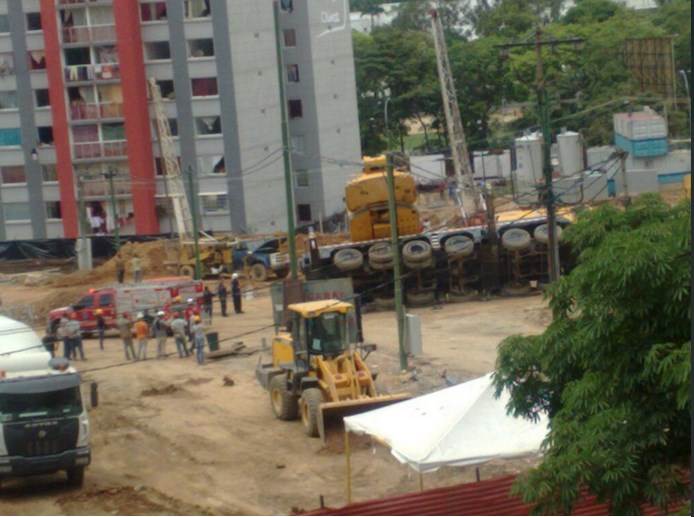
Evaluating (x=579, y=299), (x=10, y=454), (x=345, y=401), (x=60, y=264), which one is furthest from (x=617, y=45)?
(x=579, y=299)

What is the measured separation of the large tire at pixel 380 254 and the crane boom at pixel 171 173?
15951 mm

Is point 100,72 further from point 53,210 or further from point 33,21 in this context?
point 53,210

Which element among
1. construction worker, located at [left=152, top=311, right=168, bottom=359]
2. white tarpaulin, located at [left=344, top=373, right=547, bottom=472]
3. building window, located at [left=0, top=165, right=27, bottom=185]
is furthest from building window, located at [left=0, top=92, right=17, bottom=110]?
white tarpaulin, located at [left=344, top=373, right=547, bottom=472]

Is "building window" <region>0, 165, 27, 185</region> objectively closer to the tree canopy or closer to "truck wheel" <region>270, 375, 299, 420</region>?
the tree canopy

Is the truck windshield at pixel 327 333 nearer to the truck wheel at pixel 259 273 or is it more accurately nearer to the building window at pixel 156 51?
the truck wheel at pixel 259 273

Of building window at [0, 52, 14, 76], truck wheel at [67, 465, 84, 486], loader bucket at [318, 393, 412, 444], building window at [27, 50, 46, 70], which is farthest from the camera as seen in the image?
building window at [0, 52, 14, 76]

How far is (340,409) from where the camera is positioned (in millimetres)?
22766

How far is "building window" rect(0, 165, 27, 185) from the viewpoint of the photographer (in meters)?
61.3

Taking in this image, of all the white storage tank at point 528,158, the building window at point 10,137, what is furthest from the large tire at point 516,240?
the building window at point 10,137

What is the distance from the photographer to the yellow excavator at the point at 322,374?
75.3 feet

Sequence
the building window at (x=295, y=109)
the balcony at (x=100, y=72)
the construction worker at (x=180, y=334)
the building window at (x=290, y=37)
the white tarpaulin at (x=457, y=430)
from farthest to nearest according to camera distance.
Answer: the building window at (x=295, y=109) < the building window at (x=290, y=37) < the balcony at (x=100, y=72) < the construction worker at (x=180, y=334) < the white tarpaulin at (x=457, y=430)

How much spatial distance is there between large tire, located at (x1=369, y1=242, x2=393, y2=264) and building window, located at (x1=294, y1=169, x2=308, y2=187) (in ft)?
71.9

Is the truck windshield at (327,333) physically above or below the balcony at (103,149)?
below

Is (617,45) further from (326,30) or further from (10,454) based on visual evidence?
(10,454)
